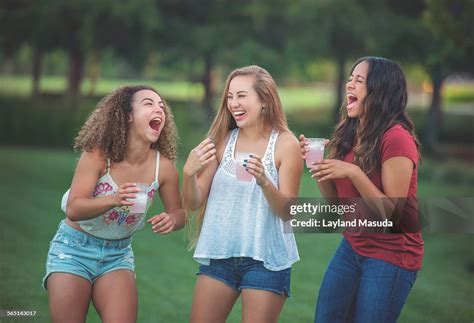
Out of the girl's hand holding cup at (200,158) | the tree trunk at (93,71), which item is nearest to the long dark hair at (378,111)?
the girl's hand holding cup at (200,158)

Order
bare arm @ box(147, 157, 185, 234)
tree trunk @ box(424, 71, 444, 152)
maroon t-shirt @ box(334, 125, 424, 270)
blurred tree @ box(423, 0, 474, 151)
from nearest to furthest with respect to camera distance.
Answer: maroon t-shirt @ box(334, 125, 424, 270), bare arm @ box(147, 157, 185, 234), blurred tree @ box(423, 0, 474, 151), tree trunk @ box(424, 71, 444, 152)

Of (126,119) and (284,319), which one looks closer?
(126,119)

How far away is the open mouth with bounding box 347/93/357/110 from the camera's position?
3.35 meters

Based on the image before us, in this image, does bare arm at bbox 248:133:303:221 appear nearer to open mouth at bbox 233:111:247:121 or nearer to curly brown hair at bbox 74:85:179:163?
open mouth at bbox 233:111:247:121

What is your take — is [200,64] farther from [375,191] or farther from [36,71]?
[375,191]

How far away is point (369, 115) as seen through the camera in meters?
3.29

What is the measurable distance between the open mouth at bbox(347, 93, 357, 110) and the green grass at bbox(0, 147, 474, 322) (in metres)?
2.23

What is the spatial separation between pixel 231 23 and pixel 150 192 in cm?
747

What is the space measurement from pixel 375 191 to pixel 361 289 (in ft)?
1.28

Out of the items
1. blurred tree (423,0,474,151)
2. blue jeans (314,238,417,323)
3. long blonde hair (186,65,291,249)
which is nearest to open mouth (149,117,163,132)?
long blonde hair (186,65,291,249)

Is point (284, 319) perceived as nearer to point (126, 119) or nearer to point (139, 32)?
point (126, 119)

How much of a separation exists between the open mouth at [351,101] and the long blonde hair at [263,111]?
0.27 meters

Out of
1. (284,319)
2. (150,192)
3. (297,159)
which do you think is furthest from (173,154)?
(284,319)

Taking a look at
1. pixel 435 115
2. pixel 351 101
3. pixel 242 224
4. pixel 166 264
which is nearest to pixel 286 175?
pixel 242 224
